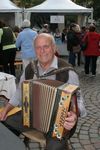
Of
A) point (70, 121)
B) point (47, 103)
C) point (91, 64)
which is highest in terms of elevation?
point (47, 103)

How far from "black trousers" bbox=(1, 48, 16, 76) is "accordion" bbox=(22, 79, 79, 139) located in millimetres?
6929

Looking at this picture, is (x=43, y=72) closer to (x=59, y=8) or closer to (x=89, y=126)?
(x=89, y=126)

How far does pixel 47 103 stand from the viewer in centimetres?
303

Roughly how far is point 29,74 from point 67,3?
1305cm

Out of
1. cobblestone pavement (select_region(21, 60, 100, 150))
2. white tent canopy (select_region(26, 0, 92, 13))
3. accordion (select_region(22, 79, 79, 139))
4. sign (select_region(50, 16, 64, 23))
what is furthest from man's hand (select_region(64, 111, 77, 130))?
sign (select_region(50, 16, 64, 23))

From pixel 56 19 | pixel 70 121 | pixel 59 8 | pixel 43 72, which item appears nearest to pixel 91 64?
pixel 59 8

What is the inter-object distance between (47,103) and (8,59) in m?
7.31

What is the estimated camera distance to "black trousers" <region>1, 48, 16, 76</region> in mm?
10078

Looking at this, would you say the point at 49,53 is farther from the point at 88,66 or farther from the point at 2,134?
the point at 88,66

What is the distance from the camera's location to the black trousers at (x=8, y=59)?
10078 mm

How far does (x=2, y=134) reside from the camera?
252 cm

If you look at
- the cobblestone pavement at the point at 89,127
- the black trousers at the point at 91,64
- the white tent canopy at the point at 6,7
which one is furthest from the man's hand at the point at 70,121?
the white tent canopy at the point at 6,7

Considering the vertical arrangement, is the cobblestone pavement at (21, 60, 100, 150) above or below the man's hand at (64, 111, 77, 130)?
below

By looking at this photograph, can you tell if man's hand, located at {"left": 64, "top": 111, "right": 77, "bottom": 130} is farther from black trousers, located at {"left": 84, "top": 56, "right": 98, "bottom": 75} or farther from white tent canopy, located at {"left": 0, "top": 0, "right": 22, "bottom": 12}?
white tent canopy, located at {"left": 0, "top": 0, "right": 22, "bottom": 12}
